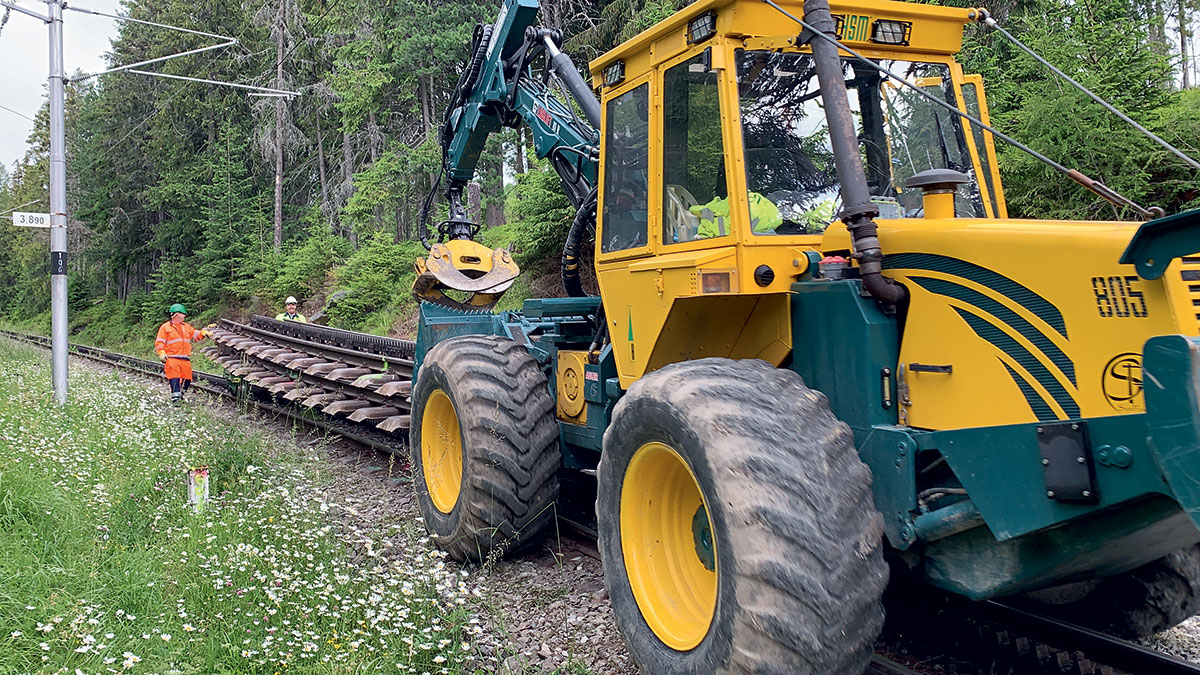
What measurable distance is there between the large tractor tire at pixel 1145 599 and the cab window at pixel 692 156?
2446 millimetres

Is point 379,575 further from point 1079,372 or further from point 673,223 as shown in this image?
point 1079,372


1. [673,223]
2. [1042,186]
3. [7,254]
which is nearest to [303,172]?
[1042,186]

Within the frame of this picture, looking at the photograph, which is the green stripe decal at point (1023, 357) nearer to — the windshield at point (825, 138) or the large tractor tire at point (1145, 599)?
the windshield at point (825, 138)

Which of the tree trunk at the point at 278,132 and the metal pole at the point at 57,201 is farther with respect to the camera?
the tree trunk at the point at 278,132

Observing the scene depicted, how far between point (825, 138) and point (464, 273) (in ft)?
15.4

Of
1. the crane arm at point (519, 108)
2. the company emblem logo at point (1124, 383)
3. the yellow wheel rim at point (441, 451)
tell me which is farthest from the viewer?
the crane arm at point (519, 108)

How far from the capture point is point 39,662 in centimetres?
378

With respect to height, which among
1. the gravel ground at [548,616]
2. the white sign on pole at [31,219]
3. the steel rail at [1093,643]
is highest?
the white sign on pole at [31,219]

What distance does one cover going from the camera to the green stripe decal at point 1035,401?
2.84 metres

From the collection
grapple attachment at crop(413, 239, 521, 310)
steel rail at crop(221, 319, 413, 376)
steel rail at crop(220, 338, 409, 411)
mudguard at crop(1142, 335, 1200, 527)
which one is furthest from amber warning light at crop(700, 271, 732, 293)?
steel rail at crop(221, 319, 413, 376)

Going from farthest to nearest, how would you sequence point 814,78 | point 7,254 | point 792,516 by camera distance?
1. point 7,254
2. point 814,78
3. point 792,516

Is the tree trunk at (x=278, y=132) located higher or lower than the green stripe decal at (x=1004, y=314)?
higher

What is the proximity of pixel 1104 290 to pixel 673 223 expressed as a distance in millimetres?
2105

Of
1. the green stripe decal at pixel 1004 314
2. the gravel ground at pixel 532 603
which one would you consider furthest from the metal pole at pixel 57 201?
the green stripe decal at pixel 1004 314
